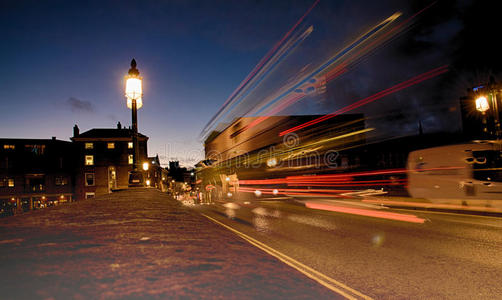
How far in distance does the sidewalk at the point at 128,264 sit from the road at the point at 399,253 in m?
1.02

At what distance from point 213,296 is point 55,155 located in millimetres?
49209

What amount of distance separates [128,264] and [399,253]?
18.3ft

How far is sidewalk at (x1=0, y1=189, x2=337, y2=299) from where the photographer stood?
325 cm

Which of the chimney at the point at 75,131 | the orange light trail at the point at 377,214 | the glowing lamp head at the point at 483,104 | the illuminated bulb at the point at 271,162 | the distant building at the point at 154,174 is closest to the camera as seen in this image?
the orange light trail at the point at 377,214

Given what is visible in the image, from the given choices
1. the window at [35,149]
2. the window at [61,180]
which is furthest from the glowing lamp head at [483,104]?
the window at [35,149]

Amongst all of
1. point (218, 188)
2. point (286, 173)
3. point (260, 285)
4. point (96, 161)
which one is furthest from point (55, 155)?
point (260, 285)

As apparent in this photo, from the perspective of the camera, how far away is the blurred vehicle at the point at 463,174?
13508 mm

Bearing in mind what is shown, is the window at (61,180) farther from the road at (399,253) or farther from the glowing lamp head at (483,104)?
the glowing lamp head at (483,104)

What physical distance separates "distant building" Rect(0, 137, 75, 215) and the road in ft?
142

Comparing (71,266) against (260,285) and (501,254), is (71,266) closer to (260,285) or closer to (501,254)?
(260,285)

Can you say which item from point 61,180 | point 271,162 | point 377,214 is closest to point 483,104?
point 377,214

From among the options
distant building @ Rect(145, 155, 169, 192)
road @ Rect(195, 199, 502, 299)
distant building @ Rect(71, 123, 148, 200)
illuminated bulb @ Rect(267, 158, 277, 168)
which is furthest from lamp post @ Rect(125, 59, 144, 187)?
distant building @ Rect(71, 123, 148, 200)

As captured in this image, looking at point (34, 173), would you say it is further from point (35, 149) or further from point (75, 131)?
point (75, 131)

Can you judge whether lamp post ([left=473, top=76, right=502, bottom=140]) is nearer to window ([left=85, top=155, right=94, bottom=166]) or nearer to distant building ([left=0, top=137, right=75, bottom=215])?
Answer: window ([left=85, top=155, right=94, bottom=166])
